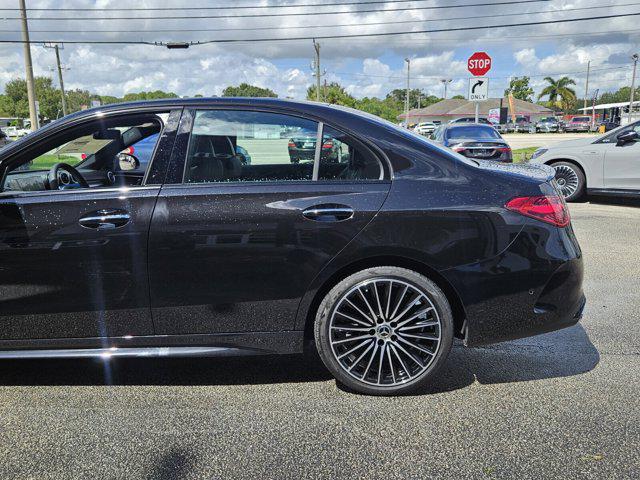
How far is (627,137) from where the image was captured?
31.1 feet

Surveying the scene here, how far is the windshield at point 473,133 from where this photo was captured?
45.1ft

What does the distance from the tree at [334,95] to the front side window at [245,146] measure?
5665cm

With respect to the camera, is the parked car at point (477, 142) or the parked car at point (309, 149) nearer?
the parked car at point (309, 149)

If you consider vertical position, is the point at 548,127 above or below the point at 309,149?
above

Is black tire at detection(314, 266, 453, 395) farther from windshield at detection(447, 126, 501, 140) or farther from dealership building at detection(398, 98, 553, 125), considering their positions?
dealership building at detection(398, 98, 553, 125)

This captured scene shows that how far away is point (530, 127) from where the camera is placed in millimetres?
60125

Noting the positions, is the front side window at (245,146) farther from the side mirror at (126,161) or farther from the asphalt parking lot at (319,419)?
the side mirror at (126,161)

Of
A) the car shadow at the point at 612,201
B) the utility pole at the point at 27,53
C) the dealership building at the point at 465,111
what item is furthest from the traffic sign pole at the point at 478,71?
the dealership building at the point at 465,111

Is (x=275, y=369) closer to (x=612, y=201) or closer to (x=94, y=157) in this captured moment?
(x=94, y=157)

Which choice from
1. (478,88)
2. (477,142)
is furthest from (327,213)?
(478,88)

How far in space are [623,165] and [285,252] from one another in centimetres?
871

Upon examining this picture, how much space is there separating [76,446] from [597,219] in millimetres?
8466

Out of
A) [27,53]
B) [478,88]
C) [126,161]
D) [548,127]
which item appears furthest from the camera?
[548,127]

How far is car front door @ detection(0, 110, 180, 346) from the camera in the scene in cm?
307
